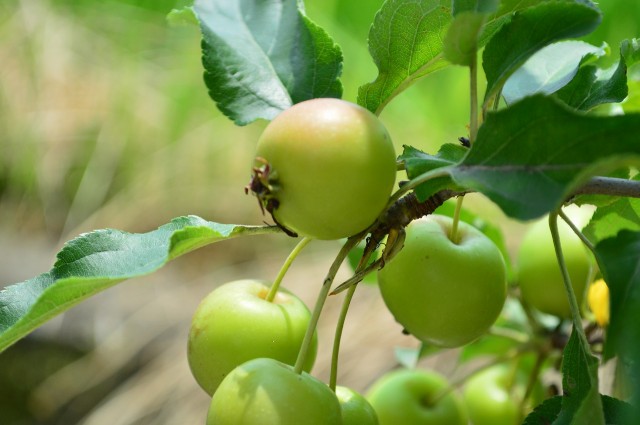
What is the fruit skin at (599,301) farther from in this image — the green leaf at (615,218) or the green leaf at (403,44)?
the green leaf at (403,44)

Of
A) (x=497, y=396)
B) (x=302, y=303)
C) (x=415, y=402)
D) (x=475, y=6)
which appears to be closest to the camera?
(x=475, y=6)

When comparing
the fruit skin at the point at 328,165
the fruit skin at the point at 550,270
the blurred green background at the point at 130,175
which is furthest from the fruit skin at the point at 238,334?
the blurred green background at the point at 130,175

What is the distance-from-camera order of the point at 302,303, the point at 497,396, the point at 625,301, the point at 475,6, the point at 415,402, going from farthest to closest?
the point at 497,396 < the point at 415,402 < the point at 302,303 < the point at 475,6 < the point at 625,301

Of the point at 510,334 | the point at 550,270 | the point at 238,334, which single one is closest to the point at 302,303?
the point at 238,334

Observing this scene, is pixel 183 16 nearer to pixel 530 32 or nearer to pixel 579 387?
pixel 530 32

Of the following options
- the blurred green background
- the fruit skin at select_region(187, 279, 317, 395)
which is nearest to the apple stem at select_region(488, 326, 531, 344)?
the fruit skin at select_region(187, 279, 317, 395)

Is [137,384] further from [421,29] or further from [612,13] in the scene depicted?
[421,29]

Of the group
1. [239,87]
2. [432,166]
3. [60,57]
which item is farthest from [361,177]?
[60,57]
